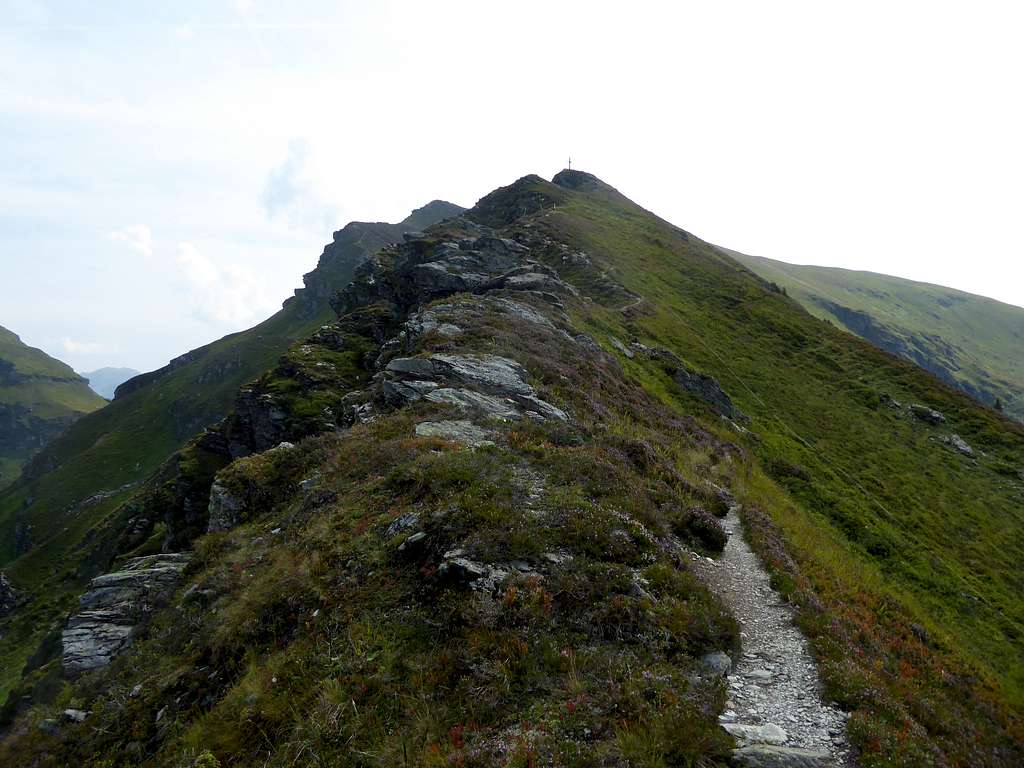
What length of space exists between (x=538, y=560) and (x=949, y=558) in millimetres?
29439

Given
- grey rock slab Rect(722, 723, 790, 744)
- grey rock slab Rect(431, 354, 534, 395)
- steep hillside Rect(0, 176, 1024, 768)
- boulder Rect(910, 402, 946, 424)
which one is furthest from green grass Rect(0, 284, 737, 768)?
boulder Rect(910, 402, 946, 424)

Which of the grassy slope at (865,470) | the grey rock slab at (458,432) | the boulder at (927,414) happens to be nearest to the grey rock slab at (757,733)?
the grassy slope at (865,470)

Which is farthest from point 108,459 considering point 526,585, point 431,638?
point 526,585

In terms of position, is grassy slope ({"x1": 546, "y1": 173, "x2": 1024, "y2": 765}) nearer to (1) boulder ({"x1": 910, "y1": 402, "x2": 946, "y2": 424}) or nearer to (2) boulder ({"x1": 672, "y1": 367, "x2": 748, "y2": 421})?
(1) boulder ({"x1": 910, "y1": 402, "x2": 946, "y2": 424})

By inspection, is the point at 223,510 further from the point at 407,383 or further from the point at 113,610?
the point at 407,383

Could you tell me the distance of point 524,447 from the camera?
61.8 feet

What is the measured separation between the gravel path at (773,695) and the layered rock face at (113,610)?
702 inches

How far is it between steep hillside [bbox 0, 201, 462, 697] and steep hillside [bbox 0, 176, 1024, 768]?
52.7 meters

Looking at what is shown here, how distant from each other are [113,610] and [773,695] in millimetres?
21076

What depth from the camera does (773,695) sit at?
9.48 m

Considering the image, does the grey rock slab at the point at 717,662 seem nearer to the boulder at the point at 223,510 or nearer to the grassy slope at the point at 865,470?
the grassy slope at the point at 865,470

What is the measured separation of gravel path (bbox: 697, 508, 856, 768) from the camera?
7.95m

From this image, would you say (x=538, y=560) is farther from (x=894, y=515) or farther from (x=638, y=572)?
(x=894, y=515)

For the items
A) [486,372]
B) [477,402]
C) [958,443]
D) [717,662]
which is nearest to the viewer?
[717,662]
